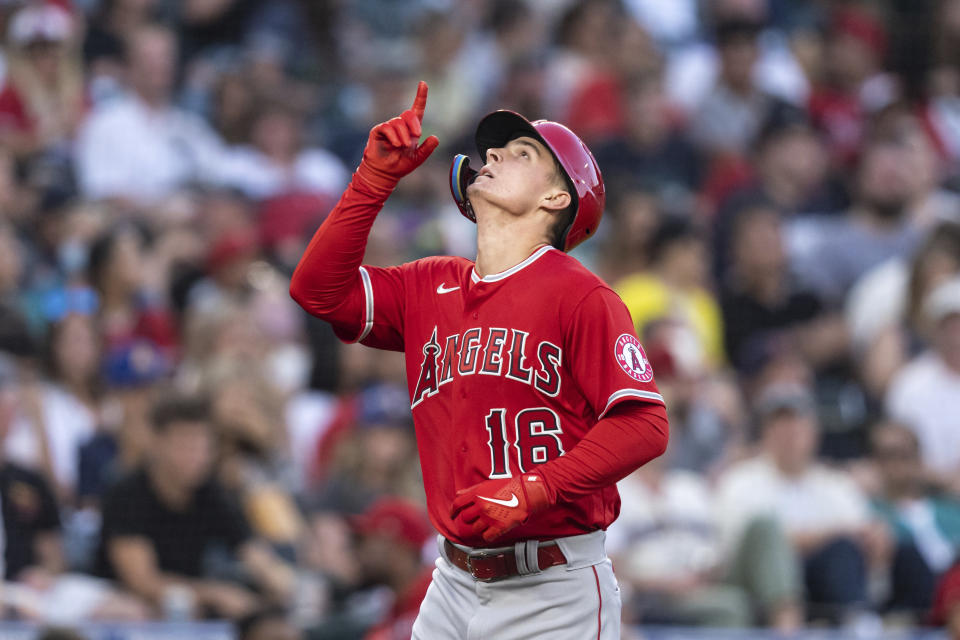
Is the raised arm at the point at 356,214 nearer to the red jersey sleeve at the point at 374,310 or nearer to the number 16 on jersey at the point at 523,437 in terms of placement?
the red jersey sleeve at the point at 374,310

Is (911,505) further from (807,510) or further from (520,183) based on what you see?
(520,183)

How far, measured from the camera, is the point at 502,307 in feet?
11.2

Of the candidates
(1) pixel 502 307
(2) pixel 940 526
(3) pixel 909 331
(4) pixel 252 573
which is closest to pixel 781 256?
(3) pixel 909 331

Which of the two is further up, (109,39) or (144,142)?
(109,39)

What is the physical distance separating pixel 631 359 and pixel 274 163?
5.92 metres

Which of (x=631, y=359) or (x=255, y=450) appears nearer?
(x=631, y=359)

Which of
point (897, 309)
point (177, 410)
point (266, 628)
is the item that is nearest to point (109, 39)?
point (177, 410)

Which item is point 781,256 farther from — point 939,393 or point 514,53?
point 514,53

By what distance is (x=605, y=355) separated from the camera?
10.7 feet

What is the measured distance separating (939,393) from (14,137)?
5354 mm

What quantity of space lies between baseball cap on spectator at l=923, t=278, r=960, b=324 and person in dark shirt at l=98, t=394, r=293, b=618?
4087mm

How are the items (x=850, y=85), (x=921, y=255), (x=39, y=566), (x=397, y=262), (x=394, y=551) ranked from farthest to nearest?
(x=850, y=85)
(x=921, y=255)
(x=397, y=262)
(x=394, y=551)
(x=39, y=566)

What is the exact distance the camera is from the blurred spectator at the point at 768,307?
8234 millimetres

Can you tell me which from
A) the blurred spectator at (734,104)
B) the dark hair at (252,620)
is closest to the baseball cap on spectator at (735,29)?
the blurred spectator at (734,104)
